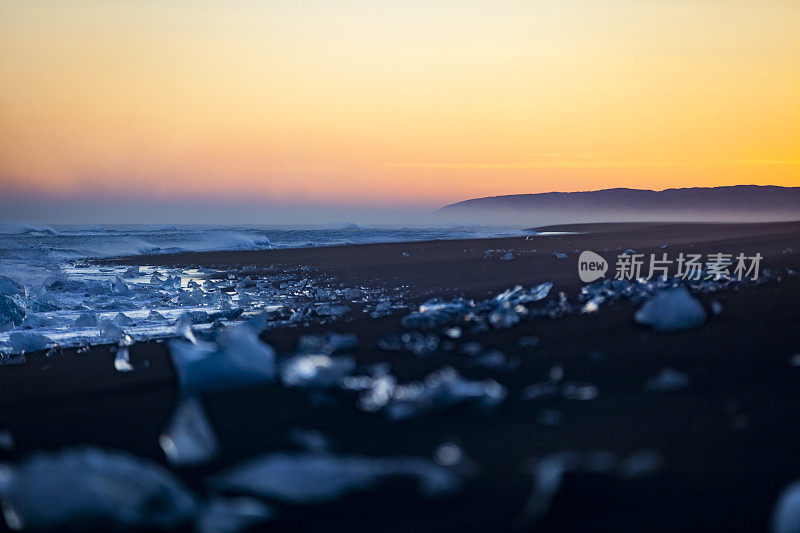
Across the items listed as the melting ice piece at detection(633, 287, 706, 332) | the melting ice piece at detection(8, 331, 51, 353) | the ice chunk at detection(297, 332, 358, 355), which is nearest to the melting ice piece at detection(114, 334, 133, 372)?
the melting ice piece at detection(8, 331, 51, 353)

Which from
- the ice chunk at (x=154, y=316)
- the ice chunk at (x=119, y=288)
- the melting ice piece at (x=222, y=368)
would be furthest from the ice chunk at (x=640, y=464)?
the ice chunk at (x=119, y=288)

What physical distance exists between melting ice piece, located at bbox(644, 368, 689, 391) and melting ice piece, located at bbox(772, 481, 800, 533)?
0.74 meters

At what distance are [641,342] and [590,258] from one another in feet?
15.1

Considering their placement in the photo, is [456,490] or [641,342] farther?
[641,342]

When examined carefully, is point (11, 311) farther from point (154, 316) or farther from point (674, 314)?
point (674, 314)

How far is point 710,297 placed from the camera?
339 cm

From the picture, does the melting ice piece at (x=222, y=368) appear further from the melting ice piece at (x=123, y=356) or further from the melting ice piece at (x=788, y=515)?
the melting ice piece at (x=788, y=515)

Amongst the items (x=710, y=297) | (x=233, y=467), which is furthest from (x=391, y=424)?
(x=710, y=297)

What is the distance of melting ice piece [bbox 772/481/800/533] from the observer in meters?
1.13

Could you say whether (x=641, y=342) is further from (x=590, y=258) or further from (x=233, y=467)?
(x=590, y=258)

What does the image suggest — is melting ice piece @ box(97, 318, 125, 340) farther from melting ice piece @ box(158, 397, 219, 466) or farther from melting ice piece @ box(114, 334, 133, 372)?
melting ice piece @ box(158, 397, 219, 466)

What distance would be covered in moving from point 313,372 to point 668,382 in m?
1.00

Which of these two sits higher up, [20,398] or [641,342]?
[641,342]

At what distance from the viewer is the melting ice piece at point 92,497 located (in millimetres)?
1241
